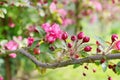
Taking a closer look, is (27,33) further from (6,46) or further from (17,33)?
(6,46)

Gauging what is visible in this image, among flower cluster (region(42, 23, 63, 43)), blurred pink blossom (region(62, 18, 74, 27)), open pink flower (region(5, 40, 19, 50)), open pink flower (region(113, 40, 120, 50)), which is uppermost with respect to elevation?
flower cluster (region(42, 23, 63, 43))

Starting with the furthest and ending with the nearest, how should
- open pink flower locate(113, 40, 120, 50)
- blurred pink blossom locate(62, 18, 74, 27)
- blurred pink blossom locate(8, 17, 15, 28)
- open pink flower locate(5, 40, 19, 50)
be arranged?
blurred pink blossom locate(62, 18, 74, 27) < blurred pink blossom locate(8, 17, 15, 28) < open pink flower locate(5, 40, 19, 50) < open pink flower locate(113, 40, 120, 50)

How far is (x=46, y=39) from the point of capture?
6.11 ft

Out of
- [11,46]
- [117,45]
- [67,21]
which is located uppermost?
[117,45]

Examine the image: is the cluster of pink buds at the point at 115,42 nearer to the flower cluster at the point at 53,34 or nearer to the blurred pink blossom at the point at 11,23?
the flower cluster at the point at 53,34

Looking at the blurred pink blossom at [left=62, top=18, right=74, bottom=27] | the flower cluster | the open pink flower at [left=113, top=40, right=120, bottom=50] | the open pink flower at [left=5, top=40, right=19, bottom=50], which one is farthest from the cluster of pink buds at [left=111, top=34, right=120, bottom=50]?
the blurred pink blossom at [left=62, top=18, right=74, bottom=27]

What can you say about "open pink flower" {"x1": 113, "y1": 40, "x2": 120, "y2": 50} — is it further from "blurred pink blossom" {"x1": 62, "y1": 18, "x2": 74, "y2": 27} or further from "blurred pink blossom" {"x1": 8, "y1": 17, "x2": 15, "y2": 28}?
"blurred pink blossom" {"x1": 62, "y1": 18, "x2": 74, "y2": 27}

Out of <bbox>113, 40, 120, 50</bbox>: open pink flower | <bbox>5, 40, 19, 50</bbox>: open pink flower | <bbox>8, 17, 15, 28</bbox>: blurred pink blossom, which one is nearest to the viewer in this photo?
<bbox>113, 40, 120, 50</bbox>: open pink flower

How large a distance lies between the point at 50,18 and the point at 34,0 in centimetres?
79

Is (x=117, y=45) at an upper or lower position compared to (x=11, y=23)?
upper

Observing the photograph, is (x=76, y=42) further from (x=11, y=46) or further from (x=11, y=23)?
(x=11, y=23)

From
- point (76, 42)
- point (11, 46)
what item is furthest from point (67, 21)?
point (76, 42)

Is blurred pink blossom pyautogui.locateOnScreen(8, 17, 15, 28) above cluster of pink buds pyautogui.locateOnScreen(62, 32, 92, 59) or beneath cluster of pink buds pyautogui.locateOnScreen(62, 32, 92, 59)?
beneath

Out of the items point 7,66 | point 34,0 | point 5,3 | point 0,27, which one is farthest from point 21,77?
point 5,3
